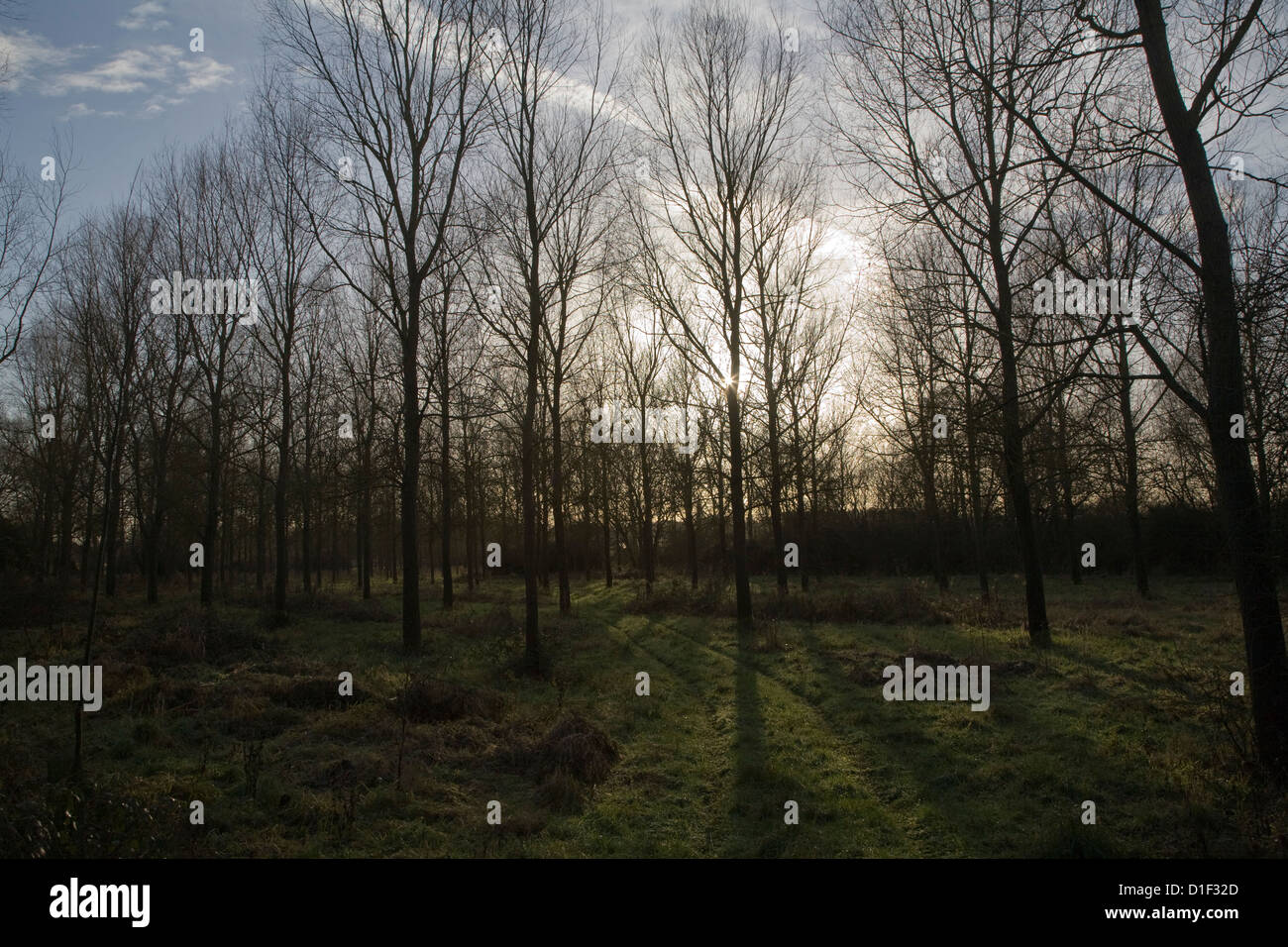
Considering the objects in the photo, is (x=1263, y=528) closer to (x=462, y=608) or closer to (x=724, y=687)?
(x=724, y=687)

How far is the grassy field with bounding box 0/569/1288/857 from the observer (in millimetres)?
5645

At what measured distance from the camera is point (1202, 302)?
22.0ft

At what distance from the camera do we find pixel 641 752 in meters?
8.34

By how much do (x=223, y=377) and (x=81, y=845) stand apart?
62.9ft

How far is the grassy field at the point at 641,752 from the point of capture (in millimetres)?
5645
